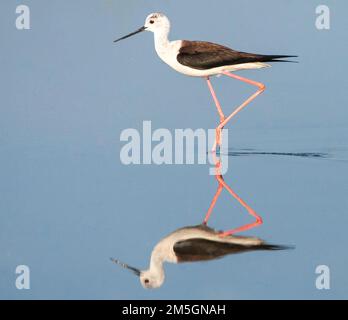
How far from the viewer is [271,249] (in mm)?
4598

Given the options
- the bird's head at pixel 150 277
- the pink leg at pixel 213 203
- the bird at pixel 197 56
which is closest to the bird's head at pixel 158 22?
the bird at pixel 197 56

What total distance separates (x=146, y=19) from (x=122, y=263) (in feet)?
8.50

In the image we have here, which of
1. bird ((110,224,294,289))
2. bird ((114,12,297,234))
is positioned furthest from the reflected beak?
bird ((114,12,297,234))

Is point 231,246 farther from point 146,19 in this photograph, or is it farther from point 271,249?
point 146,19

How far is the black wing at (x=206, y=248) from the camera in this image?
4.55m

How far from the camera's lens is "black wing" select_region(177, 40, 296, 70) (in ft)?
20.6

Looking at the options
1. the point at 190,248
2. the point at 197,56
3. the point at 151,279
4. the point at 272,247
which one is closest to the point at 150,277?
the point at 151,279

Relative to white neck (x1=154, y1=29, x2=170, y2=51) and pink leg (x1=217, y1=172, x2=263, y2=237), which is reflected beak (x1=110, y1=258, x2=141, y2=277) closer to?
pink leg (x1=217, y1=172, x2=263, y2=237)

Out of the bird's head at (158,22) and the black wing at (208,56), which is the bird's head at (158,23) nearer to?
the bird's head at (158,22)

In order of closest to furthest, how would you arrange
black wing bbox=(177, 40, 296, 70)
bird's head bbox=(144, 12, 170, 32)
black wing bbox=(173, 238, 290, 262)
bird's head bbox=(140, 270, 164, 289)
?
1. bird's head bbox=(140, 270, 164, 289)
2. black wing bbox=(173, 238, 290, 262)
3. black wing bbox=(177, 40, 296, 70)
4. bird's head bbox=(144, 12, 170, 32)

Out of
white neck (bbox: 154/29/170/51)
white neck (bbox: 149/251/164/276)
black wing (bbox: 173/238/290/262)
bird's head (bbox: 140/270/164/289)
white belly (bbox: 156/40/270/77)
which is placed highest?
white neck (bbox: 154/29/170/51)

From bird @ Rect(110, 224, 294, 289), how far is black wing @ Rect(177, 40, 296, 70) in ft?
6.17

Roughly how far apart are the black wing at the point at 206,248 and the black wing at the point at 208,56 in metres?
2.02

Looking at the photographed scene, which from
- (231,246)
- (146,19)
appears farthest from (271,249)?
(146,19)
